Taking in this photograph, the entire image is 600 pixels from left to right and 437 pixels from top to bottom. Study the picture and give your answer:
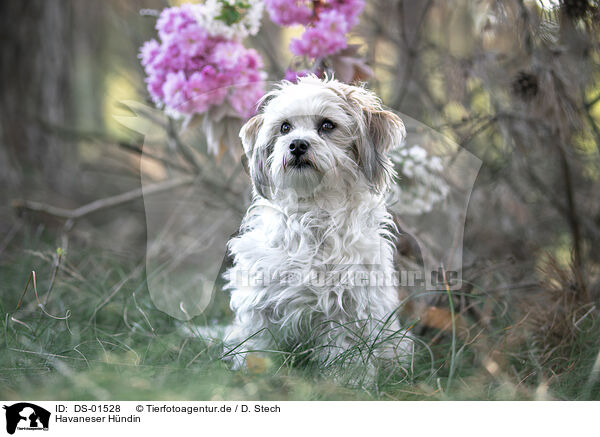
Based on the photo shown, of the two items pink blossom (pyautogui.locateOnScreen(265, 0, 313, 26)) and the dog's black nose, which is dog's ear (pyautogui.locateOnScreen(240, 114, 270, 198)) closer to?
the dog's black nose

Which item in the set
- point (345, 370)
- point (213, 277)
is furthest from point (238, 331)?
point (345, 370)

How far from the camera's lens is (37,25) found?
4.70 meters

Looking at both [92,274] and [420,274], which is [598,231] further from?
[92,274]

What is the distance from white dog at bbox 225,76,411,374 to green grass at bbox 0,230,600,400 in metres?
0.13

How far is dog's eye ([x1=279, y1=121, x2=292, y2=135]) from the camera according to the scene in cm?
166

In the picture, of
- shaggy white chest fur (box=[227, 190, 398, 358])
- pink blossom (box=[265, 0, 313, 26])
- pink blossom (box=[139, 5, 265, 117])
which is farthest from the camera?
pink blossom (box=[265, 0, 313, 26])

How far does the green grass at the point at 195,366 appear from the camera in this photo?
5.30ft

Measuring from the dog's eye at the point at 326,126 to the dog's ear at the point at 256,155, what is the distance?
0.65 ft

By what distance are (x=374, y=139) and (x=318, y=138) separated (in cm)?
22

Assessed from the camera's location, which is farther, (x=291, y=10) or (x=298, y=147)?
(x=291, y=10)

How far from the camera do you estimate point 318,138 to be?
162cm
